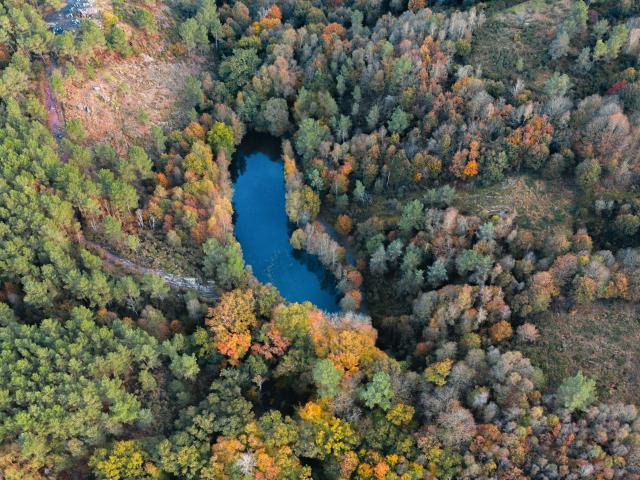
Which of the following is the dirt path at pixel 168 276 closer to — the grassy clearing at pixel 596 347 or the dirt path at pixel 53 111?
the dirt path at pixel 53 111

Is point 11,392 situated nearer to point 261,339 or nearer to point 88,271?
point 88,271

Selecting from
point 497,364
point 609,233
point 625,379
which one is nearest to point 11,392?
point 497,364

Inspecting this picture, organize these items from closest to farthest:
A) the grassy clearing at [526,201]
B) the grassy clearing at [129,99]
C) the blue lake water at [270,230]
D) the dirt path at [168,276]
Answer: the dirt path at [168,276] → the grassy clearing at [526,201] → the blue lake water at [270,230] → the grassy clearing at [129,99]

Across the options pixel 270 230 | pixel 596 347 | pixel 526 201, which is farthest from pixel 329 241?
pixel 596 347

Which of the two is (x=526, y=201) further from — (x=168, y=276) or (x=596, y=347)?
(x=168, y=276)

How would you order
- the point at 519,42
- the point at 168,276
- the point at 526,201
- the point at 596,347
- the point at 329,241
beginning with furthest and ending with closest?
the point at 519,42 < the point at 329,241 < the point at 526,201 < the point at 168,276 < the point at 596,347

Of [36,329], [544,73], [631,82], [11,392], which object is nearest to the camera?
[11,392]

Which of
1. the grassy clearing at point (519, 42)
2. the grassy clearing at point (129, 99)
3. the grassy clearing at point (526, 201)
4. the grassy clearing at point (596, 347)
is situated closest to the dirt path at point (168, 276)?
the grassy clearing at point (129, 99)
